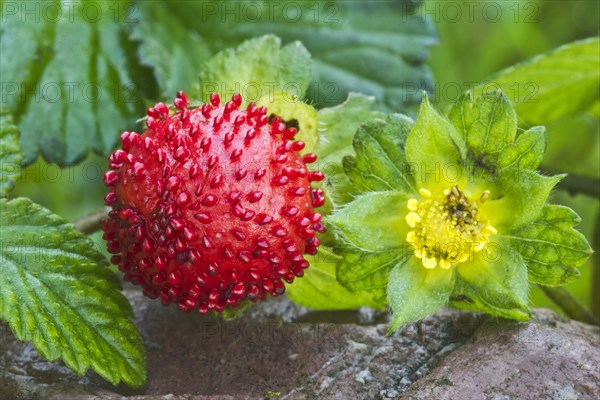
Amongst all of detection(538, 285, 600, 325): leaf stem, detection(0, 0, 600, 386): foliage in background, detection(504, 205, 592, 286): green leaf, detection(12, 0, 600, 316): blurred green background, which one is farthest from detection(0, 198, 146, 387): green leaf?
detection(12, 0, 600, 316): blurred green background

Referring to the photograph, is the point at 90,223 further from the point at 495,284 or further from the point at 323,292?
the point at 495,284

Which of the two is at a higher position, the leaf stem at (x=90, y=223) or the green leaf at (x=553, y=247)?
the green leaf at (x=553, y=247)

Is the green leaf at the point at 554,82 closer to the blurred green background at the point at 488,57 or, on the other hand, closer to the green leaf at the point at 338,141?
the green leaf at the point at 338,141

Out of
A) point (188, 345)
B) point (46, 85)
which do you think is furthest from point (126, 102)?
point (188, 345)

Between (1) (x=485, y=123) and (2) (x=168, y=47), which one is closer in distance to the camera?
(1) (x=485, y=123)

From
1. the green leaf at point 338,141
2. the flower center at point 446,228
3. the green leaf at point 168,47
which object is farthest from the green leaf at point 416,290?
the green leaf at point 168,47

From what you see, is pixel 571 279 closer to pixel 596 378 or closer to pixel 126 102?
pixel 596 378

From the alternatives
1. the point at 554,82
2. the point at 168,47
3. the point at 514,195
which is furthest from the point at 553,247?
the point at 168,47
